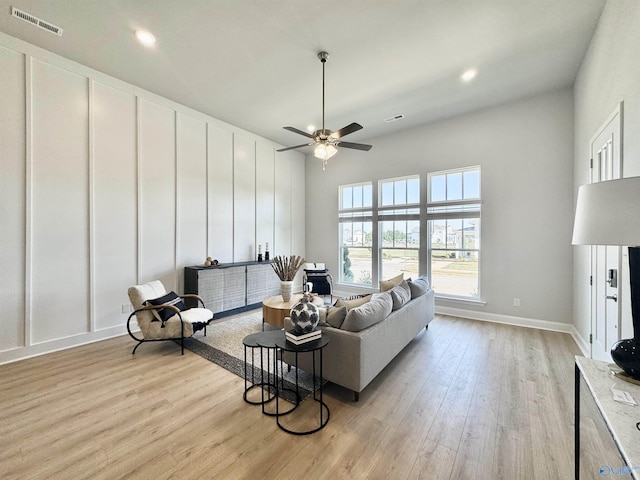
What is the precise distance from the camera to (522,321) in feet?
14.1

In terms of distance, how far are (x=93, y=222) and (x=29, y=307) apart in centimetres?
121

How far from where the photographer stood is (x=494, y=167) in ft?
14.9

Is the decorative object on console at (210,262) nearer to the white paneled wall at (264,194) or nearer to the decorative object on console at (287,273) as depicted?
the white paneled wall at (264,194)

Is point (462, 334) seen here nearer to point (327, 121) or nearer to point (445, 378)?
point (445, 378)

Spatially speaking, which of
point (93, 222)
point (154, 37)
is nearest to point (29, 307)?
point (93, 222)

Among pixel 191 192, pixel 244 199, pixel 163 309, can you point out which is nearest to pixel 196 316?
pixel 163 309

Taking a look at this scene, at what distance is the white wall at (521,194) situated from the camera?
4.01 m

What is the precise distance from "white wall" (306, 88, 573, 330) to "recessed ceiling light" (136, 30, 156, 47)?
180 inches

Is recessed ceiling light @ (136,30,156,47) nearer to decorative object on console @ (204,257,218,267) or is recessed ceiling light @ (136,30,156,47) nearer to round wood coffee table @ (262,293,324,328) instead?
decorative object on console @ (204,257,218,267)

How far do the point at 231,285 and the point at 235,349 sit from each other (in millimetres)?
1660

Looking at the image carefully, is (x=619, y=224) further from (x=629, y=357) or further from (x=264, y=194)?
(x=264, y=194)

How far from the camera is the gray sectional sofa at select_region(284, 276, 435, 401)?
2312mm

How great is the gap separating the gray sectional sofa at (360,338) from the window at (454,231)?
94.9 inches

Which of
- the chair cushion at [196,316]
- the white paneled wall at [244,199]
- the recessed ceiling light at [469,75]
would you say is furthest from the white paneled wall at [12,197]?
the recessed ceiling light at [469,75]
